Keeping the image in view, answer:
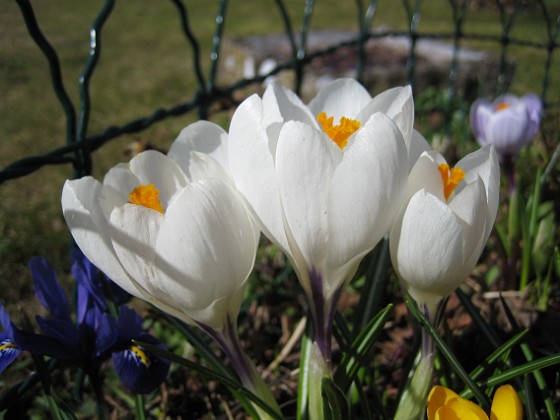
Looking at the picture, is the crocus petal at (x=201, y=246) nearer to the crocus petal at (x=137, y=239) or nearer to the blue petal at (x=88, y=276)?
the crocus petal at (x=137, y=239)

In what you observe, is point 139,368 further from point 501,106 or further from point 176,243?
point 501,106

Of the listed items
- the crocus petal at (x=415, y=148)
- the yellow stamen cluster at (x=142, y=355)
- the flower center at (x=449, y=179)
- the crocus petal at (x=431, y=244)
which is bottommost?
the yellow stamen cluster at (x=142, y=355)

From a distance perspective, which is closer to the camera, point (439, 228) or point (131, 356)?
point (439, 228)

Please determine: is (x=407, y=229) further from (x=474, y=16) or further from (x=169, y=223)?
(x=474, y=16)

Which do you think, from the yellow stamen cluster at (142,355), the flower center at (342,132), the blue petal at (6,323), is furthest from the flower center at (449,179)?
the blue petal at (6,323)

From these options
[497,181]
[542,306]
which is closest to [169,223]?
[497,181]

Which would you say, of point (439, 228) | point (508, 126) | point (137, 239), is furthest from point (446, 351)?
point (508, 126)

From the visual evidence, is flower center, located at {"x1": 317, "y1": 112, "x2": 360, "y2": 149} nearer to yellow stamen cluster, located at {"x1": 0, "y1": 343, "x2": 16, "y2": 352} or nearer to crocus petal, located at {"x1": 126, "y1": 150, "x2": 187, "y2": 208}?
crocus petal, located at {"x1": 126, "y1": 150, "x2": 187, "y2": 208}
